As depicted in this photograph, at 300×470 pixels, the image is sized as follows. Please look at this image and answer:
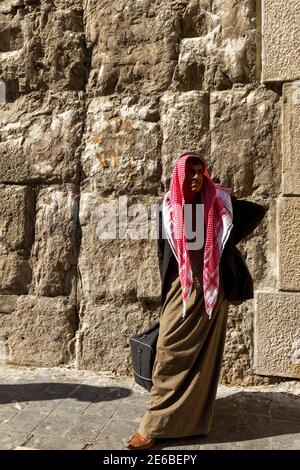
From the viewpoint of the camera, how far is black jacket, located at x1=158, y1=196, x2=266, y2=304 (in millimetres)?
2793

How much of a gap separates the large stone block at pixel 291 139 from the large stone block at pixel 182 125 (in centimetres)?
57

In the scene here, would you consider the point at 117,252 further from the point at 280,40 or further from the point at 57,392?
the point at 280,40

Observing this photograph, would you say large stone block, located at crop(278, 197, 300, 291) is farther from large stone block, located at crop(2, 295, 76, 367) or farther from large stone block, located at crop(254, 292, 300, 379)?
large stone block, located at crop(2, 295, 76, 367)

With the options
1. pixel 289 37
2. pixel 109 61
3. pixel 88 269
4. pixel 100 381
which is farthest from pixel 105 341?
pixel 289 37

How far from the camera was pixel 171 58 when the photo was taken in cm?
383

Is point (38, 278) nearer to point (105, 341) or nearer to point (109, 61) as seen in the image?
point (105, 341)

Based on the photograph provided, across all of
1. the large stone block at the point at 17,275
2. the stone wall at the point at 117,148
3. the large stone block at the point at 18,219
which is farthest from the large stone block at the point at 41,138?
the large stone block at the point at 17,275

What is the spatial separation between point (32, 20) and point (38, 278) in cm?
219

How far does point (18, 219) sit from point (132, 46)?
1.69 m

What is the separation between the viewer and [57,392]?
11.5 ft

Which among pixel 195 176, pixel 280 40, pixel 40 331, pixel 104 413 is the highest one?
pixel 280 40

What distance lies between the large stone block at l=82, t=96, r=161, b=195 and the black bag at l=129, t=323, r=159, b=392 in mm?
1282

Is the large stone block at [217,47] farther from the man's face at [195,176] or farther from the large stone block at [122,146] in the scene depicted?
the man's face at [195,176]

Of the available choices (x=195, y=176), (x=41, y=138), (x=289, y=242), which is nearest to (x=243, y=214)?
(x=195, y=176)
